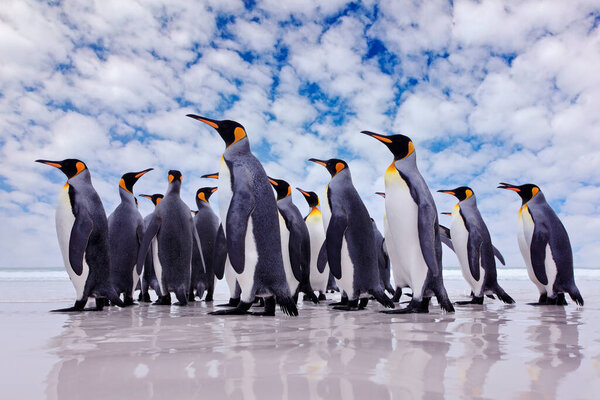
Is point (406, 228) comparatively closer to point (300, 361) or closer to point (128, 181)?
point (300, 361)

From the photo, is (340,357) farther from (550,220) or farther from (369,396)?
(550,220)

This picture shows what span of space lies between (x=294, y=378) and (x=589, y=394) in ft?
3.38

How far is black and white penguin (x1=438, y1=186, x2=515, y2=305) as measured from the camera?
6.80 metres

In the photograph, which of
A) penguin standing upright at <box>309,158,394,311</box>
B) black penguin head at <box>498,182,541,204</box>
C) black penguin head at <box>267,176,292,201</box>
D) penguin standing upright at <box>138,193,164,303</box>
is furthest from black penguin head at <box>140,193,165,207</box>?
black penguin head at <box>498,182,541,204</box>

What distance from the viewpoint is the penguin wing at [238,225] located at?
4.36 m

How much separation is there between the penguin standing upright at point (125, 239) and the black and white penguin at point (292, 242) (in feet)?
6.71

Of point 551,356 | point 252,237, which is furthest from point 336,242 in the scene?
point 551,356

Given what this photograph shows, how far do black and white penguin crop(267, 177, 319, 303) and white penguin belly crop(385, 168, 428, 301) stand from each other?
155cm

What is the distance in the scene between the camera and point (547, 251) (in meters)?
6.68

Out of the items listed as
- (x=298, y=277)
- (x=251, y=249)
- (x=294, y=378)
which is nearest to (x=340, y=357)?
(x=294, y=378)

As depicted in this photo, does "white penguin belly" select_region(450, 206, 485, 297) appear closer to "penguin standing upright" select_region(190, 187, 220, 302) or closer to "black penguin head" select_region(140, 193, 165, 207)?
"penguin standing upright" select_region(190, 187, 220, 302)

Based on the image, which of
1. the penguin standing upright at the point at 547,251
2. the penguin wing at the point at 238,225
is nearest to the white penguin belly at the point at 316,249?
the penguin standing upright at the point at 547,251

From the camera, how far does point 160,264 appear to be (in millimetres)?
6406

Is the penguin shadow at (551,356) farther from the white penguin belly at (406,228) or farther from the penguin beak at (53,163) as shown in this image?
the penguin beak at (53,163)
